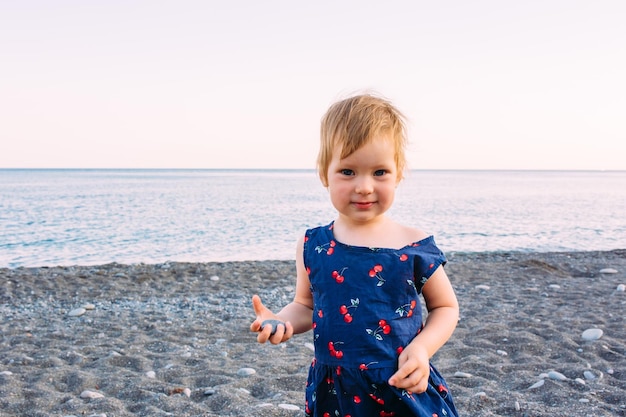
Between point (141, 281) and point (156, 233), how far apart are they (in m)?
10.9

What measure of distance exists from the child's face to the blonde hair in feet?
0.10

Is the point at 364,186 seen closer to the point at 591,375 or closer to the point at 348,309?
the point at 348,309

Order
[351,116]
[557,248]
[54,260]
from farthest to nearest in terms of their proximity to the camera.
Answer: [557,248] → [54,260] → [351,116]

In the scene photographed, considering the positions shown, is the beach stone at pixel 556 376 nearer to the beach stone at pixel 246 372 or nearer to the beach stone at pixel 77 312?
the beach stone at pixel 246 372

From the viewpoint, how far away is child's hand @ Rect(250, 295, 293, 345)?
1999 millimetres

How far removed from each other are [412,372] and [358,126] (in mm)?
867

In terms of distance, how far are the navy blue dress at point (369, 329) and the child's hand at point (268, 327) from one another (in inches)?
6.0

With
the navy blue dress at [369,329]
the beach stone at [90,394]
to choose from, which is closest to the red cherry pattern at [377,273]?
the navy blue dress at [369,329]

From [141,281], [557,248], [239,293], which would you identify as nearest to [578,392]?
[239,293]

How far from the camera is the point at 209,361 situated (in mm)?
5699

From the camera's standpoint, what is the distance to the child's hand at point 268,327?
2.00m

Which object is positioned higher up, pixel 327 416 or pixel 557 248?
pixel 327 416

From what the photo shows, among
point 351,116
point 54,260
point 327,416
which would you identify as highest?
point 351,116

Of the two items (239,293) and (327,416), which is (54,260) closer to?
(239,293)
